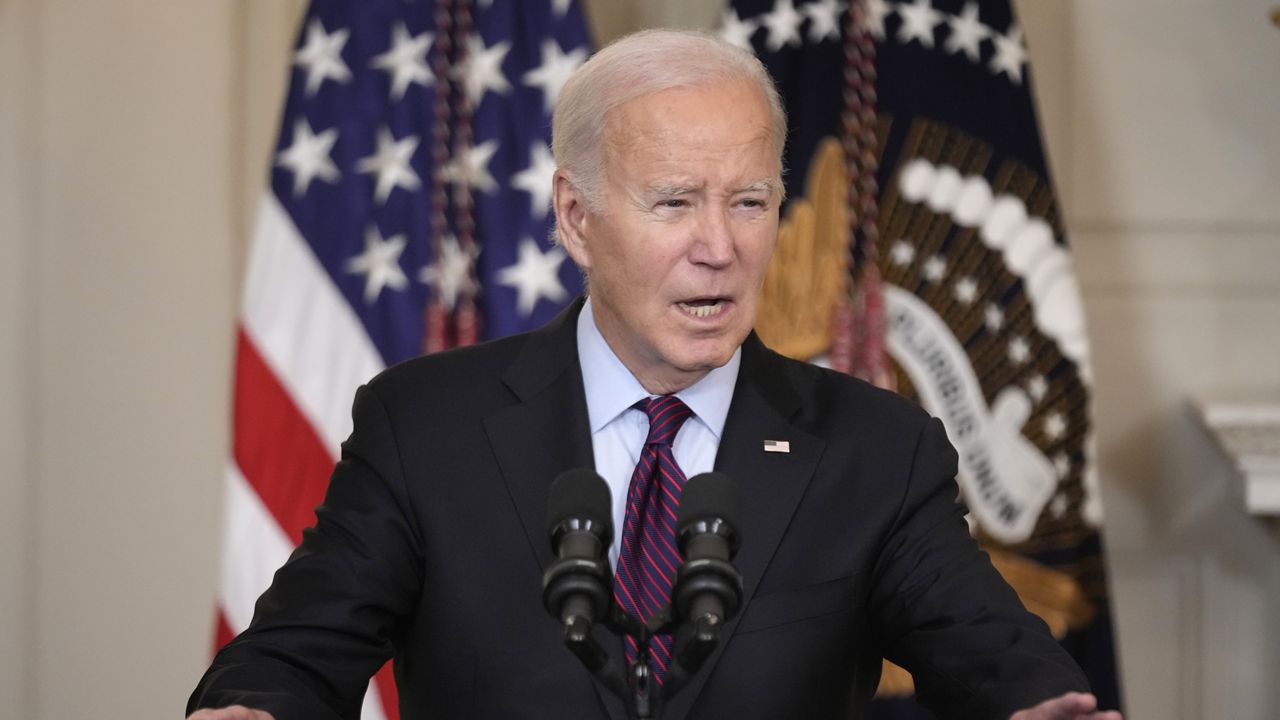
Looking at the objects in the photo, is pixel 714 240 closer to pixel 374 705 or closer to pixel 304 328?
pixel 304 328

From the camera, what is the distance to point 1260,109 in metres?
3.90

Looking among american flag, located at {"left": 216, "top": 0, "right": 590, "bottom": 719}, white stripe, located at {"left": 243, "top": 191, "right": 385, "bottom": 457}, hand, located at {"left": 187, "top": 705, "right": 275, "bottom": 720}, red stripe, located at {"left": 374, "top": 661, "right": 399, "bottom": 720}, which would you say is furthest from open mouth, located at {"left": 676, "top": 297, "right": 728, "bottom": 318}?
red stripe, located at {"left": 374, "top": 661, "right": 399, "bottom": 720}

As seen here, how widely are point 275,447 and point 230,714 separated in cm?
196

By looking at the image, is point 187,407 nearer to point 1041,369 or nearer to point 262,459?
point 262,459

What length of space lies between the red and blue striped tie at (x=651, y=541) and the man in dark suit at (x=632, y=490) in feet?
0.04

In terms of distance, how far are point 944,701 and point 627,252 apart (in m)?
0.63

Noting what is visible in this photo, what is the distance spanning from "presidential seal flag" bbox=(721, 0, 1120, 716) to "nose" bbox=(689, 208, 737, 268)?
1.67m

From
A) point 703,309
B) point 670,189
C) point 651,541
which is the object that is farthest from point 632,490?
point 670,189

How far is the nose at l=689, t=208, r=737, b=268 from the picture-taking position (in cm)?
173

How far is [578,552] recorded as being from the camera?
1248 mm

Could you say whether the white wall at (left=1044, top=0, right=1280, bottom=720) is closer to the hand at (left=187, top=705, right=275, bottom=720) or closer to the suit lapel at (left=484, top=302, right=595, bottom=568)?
the suit lapel at (left=484, top=302, right=595, bottom=568)

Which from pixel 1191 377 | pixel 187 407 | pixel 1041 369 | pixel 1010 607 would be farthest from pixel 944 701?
pixel 187 407

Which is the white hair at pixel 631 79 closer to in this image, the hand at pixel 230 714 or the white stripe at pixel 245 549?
the hand at pixel 230 714

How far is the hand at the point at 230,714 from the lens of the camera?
1.49 meters
